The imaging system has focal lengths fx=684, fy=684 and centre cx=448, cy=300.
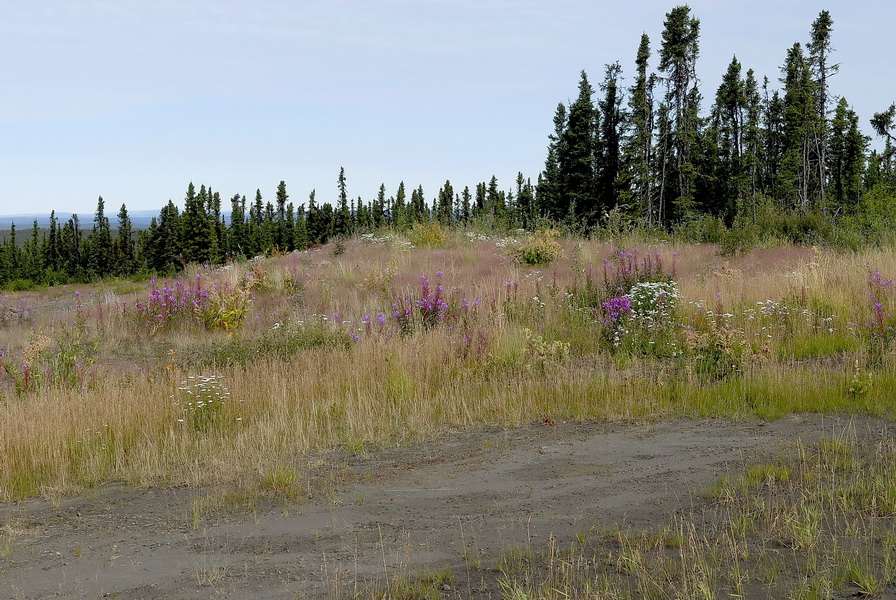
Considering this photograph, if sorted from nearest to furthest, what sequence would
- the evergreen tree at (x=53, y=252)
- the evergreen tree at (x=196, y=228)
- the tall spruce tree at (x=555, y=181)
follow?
the tall spruce tree at (x=555, y=181) → the evergreen tree at (x=196, y=228) → the evergreen tree at (x=53, y=252)

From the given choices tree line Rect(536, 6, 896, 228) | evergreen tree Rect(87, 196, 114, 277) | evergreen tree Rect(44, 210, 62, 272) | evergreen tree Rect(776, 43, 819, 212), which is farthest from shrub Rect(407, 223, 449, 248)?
evergreen tree Rect(44, 210, 62, 272)

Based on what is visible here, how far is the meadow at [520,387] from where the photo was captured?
3.73 metres

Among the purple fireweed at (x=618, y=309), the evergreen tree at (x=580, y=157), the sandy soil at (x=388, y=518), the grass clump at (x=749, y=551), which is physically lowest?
the sandy soil at (x=388, y=518)

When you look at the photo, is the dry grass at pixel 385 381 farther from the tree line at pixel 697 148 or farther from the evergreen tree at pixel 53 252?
the evergreen tree at pixel 53 252

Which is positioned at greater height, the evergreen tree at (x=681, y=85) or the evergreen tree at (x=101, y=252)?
the evergreen tree at (x=681, y=85)

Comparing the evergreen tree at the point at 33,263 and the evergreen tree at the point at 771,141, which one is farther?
the evergreen tree at the point at 33,263

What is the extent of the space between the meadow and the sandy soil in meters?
0.24

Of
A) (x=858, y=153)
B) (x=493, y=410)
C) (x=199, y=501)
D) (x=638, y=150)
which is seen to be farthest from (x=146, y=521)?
(x=858, y=153)

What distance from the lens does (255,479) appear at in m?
5.20

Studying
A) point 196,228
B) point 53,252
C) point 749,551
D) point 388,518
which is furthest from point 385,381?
point 53,252

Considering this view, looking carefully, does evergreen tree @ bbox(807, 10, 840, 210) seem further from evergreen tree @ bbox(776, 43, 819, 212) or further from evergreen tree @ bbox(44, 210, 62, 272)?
evergreen tree @ bbox(44, 210, 62, 272)

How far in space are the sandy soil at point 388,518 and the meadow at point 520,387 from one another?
0.24 m

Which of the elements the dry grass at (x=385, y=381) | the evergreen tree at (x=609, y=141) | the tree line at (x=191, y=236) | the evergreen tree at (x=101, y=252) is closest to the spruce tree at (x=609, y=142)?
the evergreen tree at (x=609, y=141)

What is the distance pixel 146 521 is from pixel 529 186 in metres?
69.6
